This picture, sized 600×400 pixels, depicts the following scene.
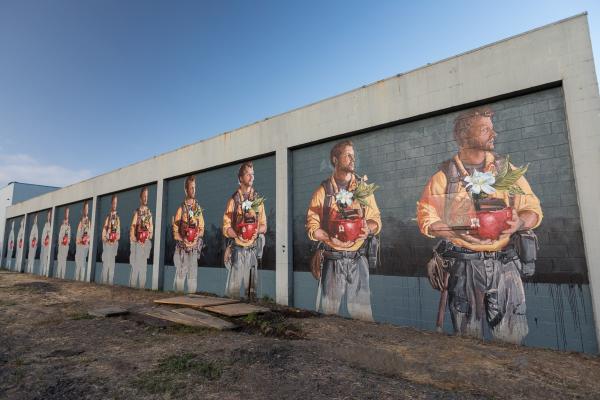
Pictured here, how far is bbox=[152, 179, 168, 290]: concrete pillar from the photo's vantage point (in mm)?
14758

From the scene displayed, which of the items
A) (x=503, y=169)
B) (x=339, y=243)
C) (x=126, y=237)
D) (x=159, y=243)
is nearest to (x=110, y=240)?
(x=126, y=237)

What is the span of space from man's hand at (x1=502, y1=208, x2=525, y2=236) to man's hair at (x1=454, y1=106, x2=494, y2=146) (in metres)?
1.88

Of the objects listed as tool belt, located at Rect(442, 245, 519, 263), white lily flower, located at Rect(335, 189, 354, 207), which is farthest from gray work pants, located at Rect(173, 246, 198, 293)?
tool belt, located at Rect(442, 245, 519, 263)

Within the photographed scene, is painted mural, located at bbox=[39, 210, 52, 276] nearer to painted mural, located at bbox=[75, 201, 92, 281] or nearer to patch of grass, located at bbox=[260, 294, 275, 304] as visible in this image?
painted mural, located at bbox=[75, 201, 92, 281]

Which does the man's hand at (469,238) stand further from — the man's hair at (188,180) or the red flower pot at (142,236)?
the red flower pot at (142,236)

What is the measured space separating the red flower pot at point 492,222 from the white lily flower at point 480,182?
0.46m

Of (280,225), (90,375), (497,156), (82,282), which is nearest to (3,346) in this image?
(90,375)

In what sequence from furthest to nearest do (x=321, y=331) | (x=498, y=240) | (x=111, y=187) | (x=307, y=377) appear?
(x=111, y=187)
(x=321, y=331)
(x=498, y=240)
(x=307, y=377)

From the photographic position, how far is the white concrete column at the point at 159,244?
14.8 metres

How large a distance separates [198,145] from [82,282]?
1178 centimetres

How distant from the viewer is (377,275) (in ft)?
28.6

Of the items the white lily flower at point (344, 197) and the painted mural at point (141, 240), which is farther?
the painted mural at point (141, 240)

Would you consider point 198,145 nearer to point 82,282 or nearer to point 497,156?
point 497,156

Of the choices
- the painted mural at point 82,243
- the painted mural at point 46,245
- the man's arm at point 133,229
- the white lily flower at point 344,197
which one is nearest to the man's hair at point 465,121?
the white lily flower at point 344,197
